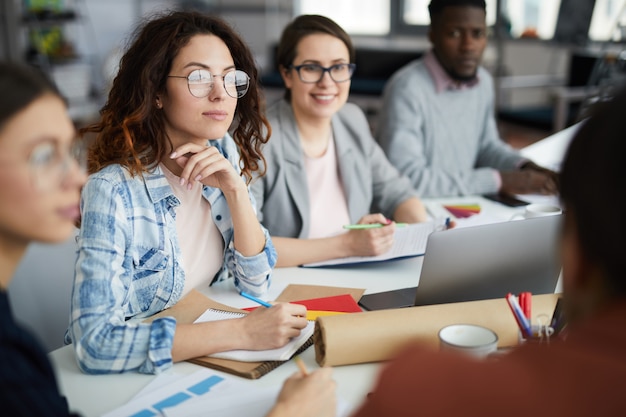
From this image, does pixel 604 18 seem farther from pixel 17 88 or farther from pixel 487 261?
pixel 17 88

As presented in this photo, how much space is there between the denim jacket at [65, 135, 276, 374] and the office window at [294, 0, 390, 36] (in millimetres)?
7088

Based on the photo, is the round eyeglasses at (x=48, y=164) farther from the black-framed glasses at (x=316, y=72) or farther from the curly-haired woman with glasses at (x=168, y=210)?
the black-framed glasses at (x=316, y=72)

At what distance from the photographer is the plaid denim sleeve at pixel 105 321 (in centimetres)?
119

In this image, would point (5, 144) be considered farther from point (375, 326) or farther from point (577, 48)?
point (577, 48)

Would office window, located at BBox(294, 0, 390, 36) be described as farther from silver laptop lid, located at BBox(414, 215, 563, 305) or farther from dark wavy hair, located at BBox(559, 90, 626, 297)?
dark wavy hair, located at BBox(559, 90, 626, 297)

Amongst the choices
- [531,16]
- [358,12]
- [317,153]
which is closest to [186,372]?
[317,153]

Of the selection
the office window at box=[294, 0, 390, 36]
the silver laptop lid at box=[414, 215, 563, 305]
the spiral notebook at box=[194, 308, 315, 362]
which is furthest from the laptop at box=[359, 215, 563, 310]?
the office window at box=[294, 0, 390, 36]

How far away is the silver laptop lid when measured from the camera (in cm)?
133

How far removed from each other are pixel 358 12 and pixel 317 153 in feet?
21.7

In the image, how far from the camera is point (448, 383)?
1.93 ft

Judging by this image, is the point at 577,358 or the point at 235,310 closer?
the point at 577,358

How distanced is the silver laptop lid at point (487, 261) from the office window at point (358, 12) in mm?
7166

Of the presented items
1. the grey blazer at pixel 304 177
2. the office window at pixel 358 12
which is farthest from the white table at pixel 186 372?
the office window at pixel 358 12

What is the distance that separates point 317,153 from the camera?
2.19m
